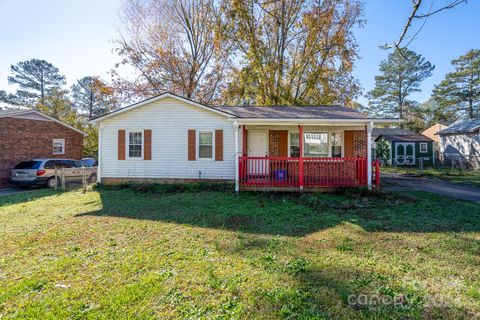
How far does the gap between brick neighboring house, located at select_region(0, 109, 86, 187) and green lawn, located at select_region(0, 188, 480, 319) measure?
9272 mm

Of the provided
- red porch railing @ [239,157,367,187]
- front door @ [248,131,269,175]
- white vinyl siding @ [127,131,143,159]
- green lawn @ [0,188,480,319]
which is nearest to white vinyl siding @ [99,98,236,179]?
white vinyl siding @ [127,131,143,159]

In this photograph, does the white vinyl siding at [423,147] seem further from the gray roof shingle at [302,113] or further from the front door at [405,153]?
the gray roof shingle at [302,113]

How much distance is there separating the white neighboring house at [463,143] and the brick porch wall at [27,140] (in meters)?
31.2

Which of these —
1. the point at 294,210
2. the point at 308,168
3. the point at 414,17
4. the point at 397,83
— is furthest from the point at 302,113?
the point at 397,83

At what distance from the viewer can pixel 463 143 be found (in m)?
25.1

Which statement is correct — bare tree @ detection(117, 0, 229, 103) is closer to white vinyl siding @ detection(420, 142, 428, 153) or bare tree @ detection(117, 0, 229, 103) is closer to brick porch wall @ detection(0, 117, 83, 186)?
brick porch wall @ detection(0, 117, 83, 186)

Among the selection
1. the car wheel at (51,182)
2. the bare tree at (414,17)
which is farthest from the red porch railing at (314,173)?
the car wheel at (51,182)

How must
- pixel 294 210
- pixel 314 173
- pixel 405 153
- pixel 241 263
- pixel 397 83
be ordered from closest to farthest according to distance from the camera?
pixel 241 263 → pixel 294 210 → pixel 314 173 → pixel 405 153 → pixel 397 83

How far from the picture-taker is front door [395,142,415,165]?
27.7 meters

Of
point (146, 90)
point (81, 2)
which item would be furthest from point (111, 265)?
point (146, 90)

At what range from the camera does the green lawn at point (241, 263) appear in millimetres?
2844

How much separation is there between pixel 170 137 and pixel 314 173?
20.9 ft

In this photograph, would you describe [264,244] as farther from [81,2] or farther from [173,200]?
[81,2]

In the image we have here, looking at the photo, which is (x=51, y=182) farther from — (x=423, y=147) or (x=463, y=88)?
(x=463, y=88)
